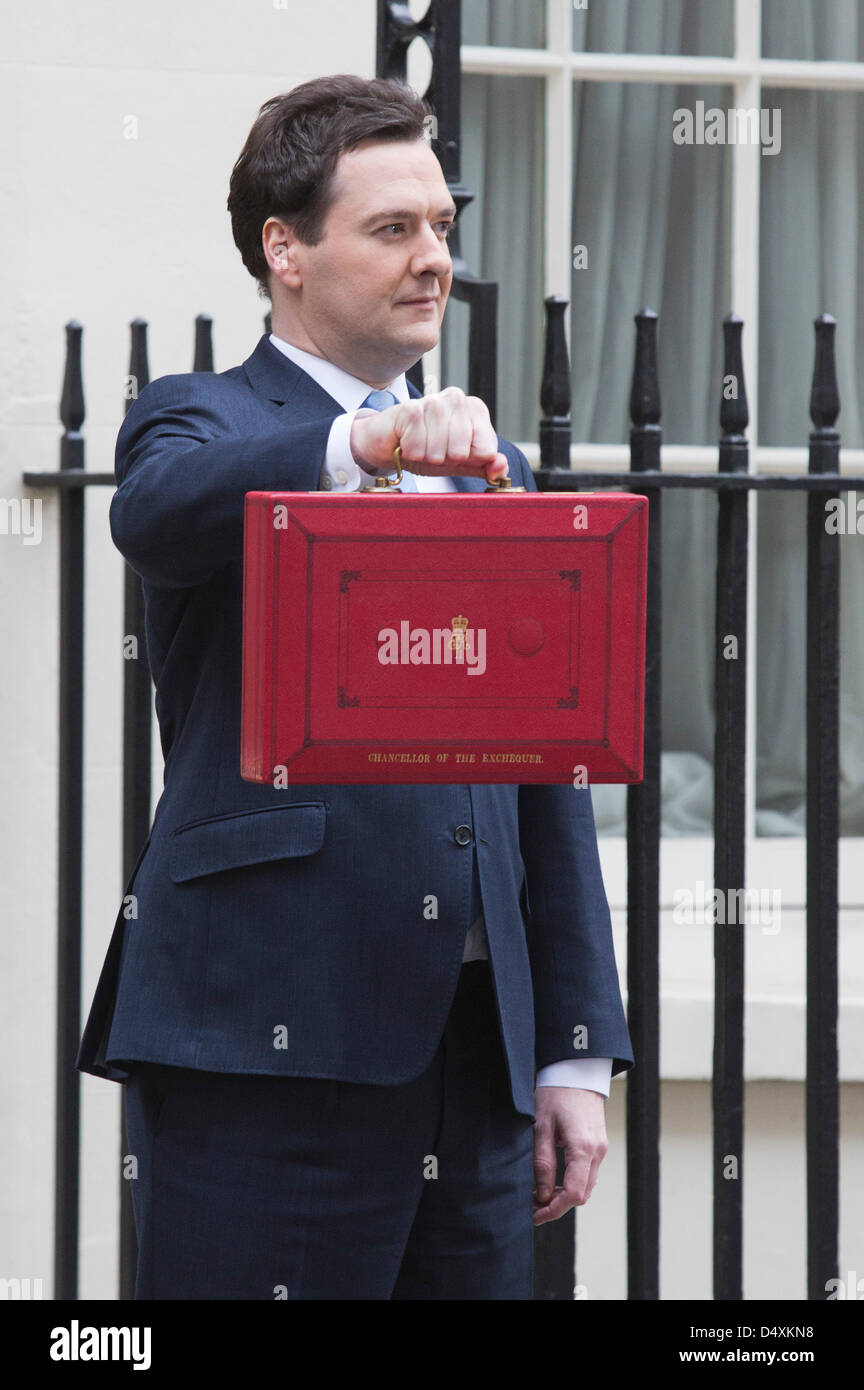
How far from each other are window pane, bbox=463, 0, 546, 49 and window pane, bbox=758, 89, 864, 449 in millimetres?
549

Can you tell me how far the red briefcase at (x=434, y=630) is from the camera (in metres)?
1.39

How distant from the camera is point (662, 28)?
357 cm

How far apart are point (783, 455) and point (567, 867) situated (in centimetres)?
200

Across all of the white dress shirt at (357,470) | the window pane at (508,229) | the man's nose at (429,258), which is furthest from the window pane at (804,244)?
the man's nose at (429,258)

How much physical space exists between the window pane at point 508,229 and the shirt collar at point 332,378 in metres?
1.80

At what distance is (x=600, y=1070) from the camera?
1.86 metres

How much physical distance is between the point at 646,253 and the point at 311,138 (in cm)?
211

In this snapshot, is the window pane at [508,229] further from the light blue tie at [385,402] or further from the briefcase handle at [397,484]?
the briefcase handle at [397,484]

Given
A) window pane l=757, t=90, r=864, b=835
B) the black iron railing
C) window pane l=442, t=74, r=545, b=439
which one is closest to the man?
the black iron railing

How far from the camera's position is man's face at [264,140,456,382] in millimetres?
1621

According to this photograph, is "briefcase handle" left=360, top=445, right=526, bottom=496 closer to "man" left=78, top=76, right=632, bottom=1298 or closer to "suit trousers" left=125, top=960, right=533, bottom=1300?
"man" left=78, top=76, right=632, bottom=1298
